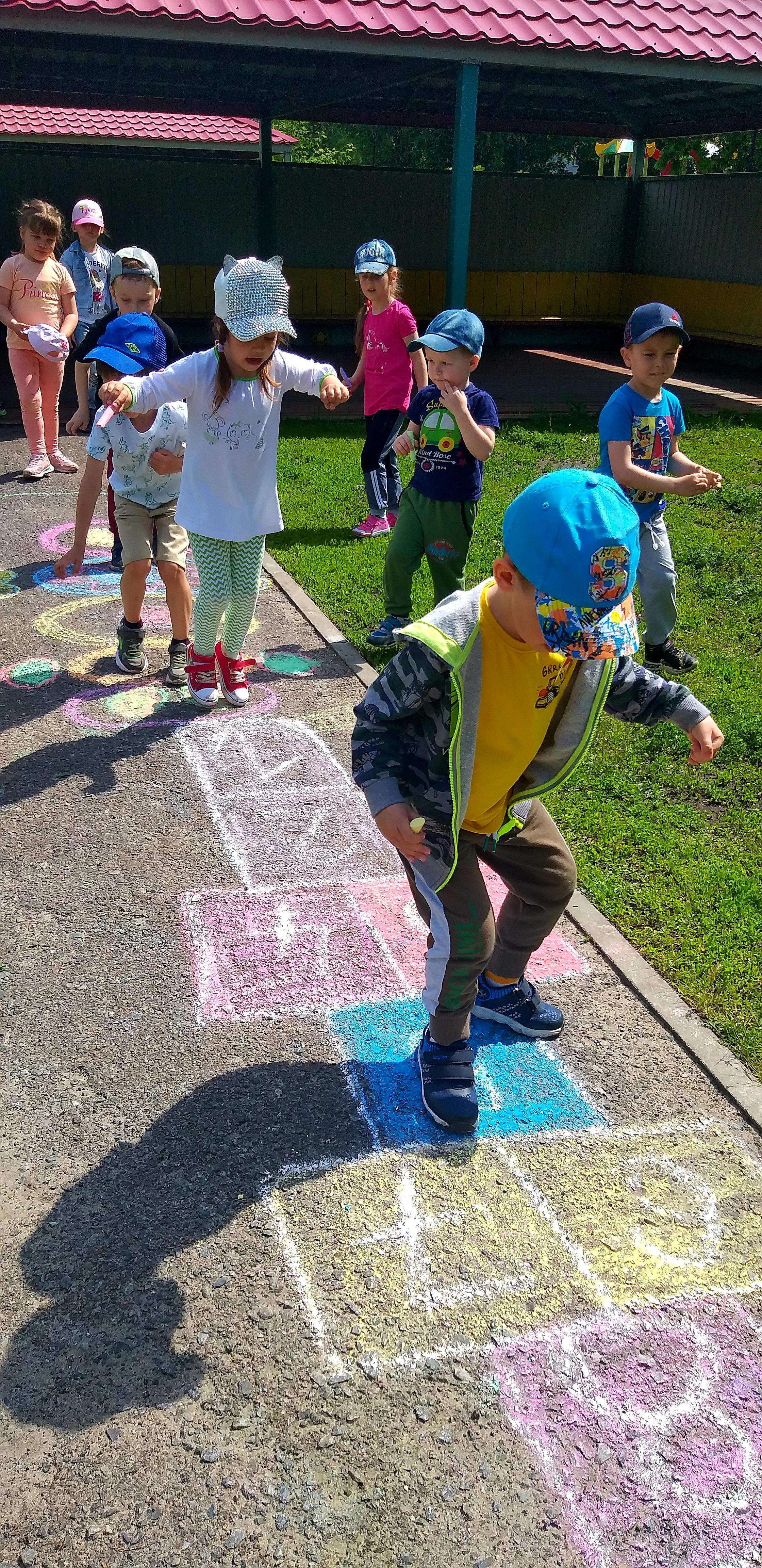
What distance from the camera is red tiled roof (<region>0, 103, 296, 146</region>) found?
82.5 feet

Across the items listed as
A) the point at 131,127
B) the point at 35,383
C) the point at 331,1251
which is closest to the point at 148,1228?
the point at 331,1251

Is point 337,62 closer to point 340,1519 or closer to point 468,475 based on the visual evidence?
point 468,475

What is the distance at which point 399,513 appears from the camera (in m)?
5.68

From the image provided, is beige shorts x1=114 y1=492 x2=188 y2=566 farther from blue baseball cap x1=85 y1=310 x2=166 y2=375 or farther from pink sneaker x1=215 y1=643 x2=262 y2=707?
blue baseball cap x1=85 y1=310 x2=166 y2=375

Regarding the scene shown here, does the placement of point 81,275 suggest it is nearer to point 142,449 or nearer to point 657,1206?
point 142,449

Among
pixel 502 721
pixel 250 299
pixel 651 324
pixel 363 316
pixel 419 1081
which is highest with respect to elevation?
pixel 250 299

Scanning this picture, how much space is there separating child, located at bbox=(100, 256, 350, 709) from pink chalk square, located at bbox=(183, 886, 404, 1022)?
5.21 feet

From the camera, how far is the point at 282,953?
3.65m

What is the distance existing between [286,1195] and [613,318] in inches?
790

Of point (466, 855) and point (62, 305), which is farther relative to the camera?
point (62, 305)

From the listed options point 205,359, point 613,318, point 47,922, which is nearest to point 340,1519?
point 47,922

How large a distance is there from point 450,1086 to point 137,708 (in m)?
2.89

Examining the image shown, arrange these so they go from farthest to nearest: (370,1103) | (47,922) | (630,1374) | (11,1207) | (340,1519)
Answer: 1. (47,922)
2. (370,1103)
3. (11,1207)
4. (630,1374)
5. (340,1519)

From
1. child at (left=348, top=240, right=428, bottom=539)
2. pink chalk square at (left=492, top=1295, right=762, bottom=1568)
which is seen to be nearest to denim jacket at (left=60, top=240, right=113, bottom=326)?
child at (left=348, top=240, right=428, bottom=539)
